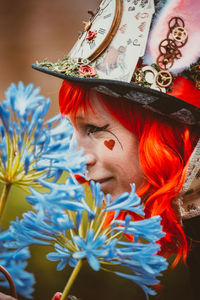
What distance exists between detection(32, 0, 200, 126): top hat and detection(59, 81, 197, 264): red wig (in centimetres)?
5

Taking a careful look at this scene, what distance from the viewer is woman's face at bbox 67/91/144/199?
2.22 ft

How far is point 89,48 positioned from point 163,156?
27cm

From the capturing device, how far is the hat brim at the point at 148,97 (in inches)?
22.3

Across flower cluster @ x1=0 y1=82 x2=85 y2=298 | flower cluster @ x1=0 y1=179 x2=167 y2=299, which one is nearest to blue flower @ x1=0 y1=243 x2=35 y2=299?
flower cluster @ x1=0 y1=179 x2=167 y2=299

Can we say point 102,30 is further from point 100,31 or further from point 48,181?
point 48,181

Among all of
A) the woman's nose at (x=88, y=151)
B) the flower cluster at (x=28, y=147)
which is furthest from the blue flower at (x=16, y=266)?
the woman's nose at (x=88, y=151)

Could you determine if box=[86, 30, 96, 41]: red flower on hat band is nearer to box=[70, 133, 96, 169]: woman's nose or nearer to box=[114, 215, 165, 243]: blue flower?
box=[70, 133, 96, 169]: woman's nose

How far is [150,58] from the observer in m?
0.60

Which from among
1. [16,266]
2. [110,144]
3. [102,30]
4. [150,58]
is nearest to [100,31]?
[102,30]

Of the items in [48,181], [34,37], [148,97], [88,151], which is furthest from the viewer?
[34,37]

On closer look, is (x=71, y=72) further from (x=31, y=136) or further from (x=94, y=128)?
(x=31, y=136)

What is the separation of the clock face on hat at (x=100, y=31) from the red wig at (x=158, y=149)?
0.08 meters

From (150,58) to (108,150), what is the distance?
0.69 ft

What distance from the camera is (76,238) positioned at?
0.37 metres
